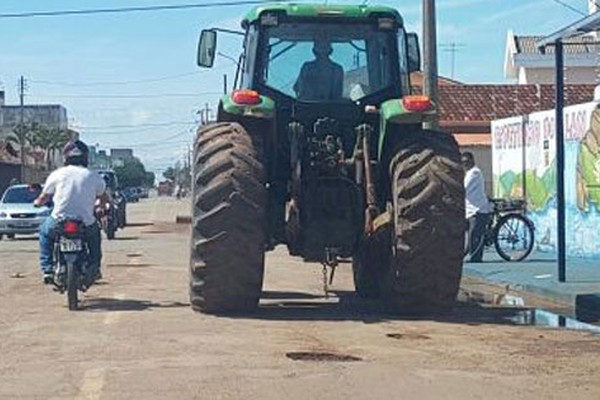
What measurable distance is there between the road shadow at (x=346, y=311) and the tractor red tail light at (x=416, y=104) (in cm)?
215

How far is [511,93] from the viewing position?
4156 cm

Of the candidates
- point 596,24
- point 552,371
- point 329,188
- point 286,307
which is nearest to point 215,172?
point 329,188

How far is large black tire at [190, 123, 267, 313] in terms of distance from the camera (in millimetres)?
12148

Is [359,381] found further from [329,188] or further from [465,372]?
[329,188]

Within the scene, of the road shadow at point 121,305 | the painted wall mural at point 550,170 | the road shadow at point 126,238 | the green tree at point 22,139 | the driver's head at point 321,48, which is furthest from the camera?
the green tree at point 22,139

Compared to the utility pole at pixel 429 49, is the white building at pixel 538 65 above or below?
above

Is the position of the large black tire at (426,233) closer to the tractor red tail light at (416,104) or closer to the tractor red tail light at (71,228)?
the tractor red tail light at (416,104)

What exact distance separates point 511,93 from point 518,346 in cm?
3163

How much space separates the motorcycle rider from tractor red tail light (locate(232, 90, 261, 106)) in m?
2.31

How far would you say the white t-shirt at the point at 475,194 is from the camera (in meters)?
20.5

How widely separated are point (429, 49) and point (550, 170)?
3.37m

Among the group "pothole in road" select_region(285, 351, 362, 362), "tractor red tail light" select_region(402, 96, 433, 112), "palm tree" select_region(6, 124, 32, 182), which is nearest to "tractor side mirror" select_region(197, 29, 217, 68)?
"tractor red tail light" select_region(402, 96, 433, 112)

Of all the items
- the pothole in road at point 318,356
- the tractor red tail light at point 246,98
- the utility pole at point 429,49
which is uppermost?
the utility pole at point 429,49

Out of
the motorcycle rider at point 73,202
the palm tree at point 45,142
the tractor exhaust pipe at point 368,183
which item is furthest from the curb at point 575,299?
the palm tree at point 45,142
